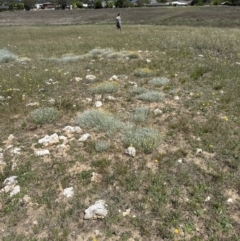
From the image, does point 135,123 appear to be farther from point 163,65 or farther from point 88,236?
point 163,65

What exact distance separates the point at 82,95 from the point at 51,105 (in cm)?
126

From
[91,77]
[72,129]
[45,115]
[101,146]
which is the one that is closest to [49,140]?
[72,129]

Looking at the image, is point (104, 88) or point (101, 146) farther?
point (104, 88)

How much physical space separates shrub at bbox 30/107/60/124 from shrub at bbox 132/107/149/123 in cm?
230

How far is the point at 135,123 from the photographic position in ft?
25.5

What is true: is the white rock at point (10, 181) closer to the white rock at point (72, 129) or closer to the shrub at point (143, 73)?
the white rock at point (72, 129)

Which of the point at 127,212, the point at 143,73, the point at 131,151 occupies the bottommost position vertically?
the point at 127,212

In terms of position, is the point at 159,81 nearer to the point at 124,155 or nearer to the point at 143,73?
the point at 143,73

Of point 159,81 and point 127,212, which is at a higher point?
point 159,81

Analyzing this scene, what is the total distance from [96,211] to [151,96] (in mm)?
5155

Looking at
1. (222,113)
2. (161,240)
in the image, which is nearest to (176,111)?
(222,113)

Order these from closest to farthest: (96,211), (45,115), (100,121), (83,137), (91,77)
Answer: (96,211) → (83,137) → (100,121) → (45,115) → (91,77)

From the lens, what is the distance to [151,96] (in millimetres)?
9203

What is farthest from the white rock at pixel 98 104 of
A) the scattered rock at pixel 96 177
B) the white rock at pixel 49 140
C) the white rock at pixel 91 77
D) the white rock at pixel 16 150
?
the scattered rock at pixel 96 177
